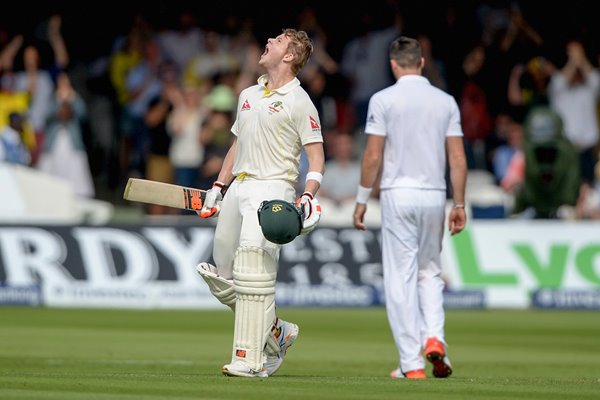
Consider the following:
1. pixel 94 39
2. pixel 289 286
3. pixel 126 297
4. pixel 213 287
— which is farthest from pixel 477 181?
pixel 213 287

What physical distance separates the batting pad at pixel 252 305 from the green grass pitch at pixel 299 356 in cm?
23

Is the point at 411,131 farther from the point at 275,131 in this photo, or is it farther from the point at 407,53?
the point at 275,131

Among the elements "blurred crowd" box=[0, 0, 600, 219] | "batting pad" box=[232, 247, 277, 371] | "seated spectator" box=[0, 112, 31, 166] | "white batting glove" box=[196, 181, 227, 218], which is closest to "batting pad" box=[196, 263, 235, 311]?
"batting pad" box=[232, 247, 277, 371]

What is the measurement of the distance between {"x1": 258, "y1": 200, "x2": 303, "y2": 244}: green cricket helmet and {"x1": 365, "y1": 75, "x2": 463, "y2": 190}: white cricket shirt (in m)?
1.64

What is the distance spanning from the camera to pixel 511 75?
21.1m

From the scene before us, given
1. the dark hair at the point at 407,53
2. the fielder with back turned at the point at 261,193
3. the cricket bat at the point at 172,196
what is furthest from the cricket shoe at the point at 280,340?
the dark hair at the point at 407,53

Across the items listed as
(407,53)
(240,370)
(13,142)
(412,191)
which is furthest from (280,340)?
(13,142)

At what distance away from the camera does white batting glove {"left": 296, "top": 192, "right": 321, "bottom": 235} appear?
28.9 feet

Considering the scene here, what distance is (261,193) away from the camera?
8.95 meters

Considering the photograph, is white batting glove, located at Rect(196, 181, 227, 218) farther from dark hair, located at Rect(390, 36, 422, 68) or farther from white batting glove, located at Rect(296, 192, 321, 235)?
dark hair, located at Rect(390, 36, 422, 68)

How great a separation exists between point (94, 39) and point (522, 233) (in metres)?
7.76

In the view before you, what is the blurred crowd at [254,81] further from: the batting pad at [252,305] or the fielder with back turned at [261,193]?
the batting pad at [252,305]

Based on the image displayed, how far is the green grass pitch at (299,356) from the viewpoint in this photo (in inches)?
322

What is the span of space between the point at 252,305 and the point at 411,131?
6.29 ft
